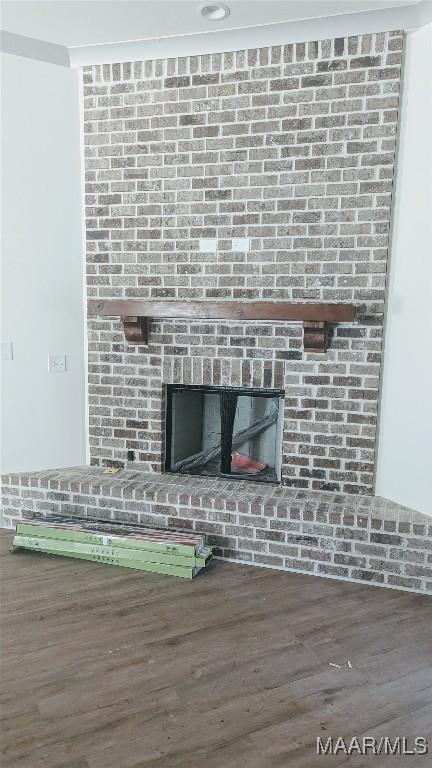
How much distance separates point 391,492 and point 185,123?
2301 millimetres

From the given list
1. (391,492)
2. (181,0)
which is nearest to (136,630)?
(391,492)

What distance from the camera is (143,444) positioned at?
3.29m

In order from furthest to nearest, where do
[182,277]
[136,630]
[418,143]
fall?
[182,277]
[418,143]
[136,630]

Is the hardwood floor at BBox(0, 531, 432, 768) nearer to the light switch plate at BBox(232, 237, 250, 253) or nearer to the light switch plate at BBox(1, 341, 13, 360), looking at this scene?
the light switch plate at BBox(1, 341, 13, 360)

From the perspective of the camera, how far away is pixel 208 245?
3.04 meters

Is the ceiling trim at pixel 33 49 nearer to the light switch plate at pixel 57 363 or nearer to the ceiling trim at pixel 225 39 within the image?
the ceiling trim at pixel 225 39

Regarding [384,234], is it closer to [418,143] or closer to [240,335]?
[418,143]

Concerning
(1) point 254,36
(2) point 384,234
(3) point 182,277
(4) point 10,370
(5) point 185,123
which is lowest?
(4) point 10,370

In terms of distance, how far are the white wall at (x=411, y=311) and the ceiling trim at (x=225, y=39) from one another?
4.5 inches

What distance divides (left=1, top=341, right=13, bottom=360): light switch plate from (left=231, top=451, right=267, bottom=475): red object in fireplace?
4.83 feet

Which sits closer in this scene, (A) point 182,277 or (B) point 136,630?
(B) point 136,630

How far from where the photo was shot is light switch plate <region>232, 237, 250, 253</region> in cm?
297

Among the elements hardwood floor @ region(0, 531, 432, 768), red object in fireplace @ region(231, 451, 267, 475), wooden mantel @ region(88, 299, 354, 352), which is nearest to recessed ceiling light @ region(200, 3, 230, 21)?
wooden mantel @ region(88, 299, 354, 352)

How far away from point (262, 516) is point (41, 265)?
1.93 metres
